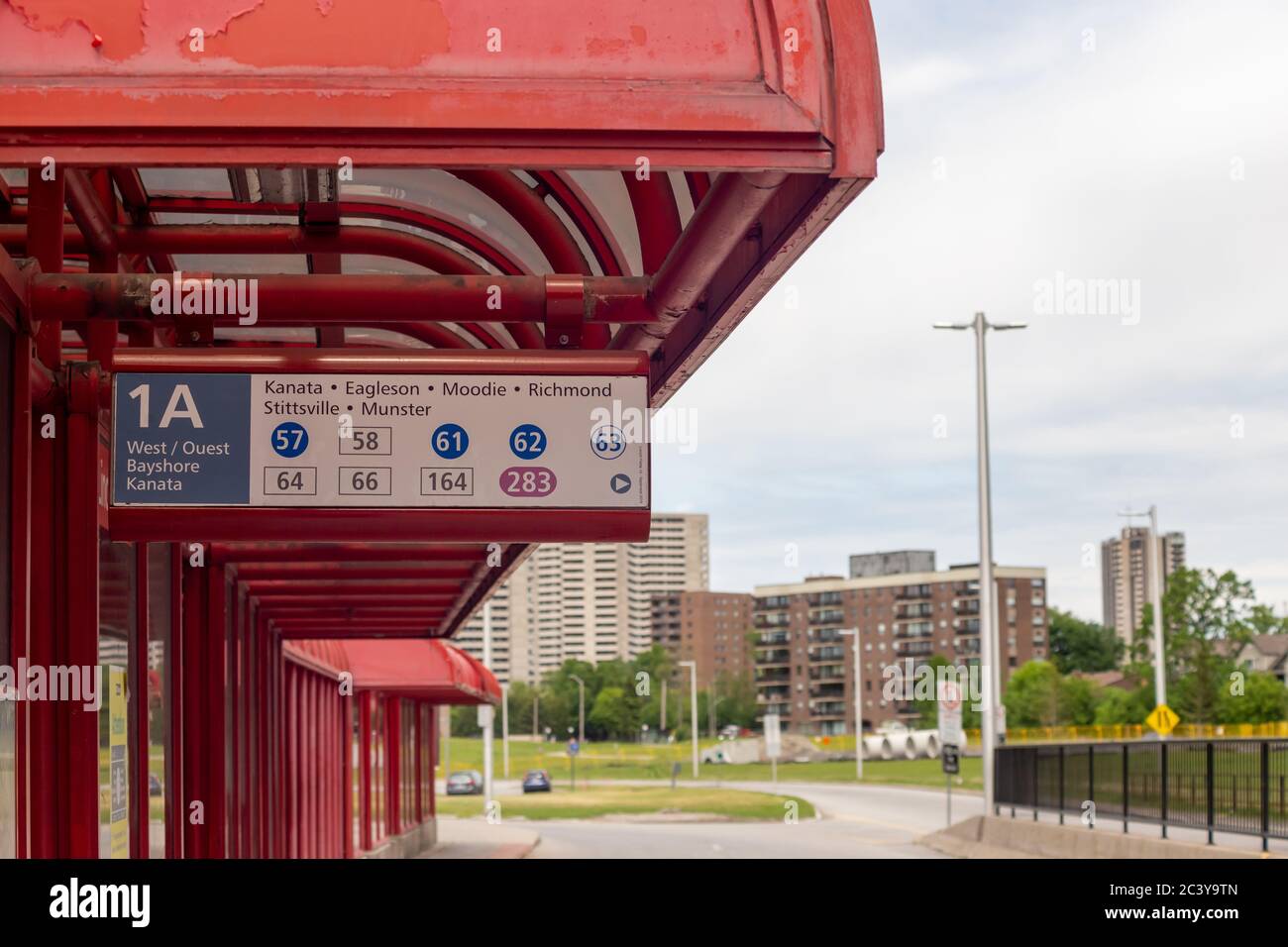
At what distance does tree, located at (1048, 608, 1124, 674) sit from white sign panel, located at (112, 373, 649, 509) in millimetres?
158535

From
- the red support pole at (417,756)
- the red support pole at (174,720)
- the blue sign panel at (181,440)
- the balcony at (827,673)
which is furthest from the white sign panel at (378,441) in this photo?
the balcony at (827,673)

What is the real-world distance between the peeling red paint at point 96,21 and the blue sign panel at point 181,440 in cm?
97

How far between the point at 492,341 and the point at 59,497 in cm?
293

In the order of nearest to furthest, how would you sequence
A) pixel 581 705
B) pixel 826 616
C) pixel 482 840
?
1. pixel 482 840
2. pixel 581 705
3. pixel 826 616

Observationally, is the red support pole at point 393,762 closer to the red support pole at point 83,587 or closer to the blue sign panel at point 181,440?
the red support pole at point 83,587

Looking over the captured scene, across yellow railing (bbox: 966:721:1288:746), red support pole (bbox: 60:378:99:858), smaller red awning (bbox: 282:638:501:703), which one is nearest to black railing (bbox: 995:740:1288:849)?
smaller red awning (bbox: 282:638:501:703)

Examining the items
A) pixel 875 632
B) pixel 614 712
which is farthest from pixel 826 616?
pixel 614 712

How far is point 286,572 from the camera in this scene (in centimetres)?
1095

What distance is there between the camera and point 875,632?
15700 cm

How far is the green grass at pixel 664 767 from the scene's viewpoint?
7519 cm

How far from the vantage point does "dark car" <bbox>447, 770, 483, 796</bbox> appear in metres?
64.6

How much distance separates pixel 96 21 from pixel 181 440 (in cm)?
114

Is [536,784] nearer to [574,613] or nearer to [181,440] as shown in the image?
[181,440]
